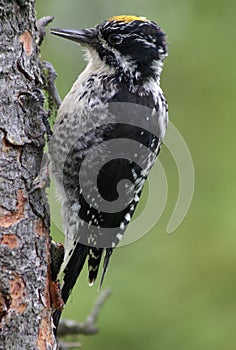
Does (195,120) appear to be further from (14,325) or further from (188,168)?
(14,325)

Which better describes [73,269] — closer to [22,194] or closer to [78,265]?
[78,265]

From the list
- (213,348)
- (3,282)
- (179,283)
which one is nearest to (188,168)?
(179,283)

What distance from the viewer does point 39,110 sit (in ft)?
10.3

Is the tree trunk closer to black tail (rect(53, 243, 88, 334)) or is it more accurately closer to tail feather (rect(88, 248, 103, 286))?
black tail (rect(53, 243, 88, 334))

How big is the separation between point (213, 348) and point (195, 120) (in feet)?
5.68

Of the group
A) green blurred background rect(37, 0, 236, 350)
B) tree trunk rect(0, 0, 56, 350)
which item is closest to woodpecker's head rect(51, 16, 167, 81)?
tree trunk rect(0, 0, 56, 350)

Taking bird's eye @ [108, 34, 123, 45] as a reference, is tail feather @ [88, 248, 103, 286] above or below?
below

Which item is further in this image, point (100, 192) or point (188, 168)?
point (188, 168)

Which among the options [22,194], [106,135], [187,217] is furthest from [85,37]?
[187,217]

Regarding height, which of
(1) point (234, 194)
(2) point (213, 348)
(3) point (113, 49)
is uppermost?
(3) point (113, 49)

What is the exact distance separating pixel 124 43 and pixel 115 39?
0.17ft

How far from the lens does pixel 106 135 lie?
3562 millimetres

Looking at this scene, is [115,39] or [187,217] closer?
[115,39]

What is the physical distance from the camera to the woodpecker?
11.7 feet
